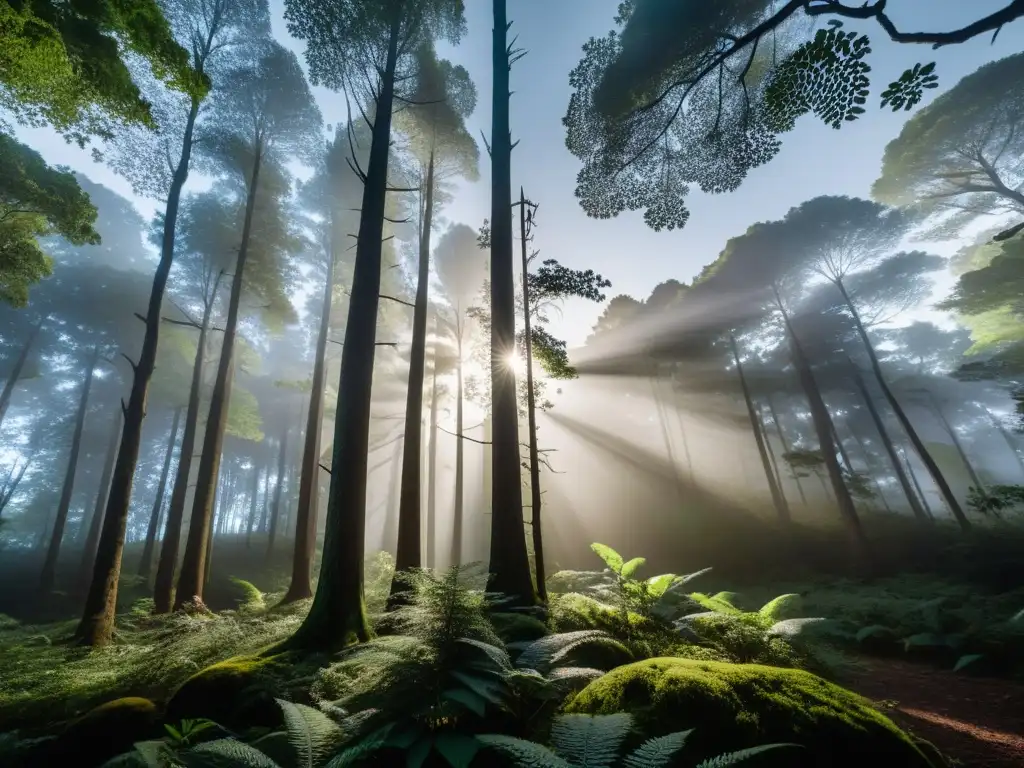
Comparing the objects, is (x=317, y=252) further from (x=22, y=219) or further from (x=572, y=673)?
(x=572, y=673)

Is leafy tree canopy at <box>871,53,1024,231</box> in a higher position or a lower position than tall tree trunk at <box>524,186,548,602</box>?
higher

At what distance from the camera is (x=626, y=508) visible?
25.0m

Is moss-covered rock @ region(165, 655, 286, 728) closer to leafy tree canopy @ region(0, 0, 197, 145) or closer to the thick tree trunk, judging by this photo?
the thick tree trunk

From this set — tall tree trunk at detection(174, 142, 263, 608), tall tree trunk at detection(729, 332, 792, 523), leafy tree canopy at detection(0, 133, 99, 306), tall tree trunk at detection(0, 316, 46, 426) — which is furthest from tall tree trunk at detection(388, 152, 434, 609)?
tall tree trunk at detection(0, 316, 46, 426)

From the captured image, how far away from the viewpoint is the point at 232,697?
10.6 feet

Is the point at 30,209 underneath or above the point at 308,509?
above

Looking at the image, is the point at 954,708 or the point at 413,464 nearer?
the point at 954,708

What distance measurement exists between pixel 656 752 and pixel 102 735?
14.1ft

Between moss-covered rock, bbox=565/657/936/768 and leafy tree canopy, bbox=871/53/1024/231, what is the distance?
18.1 m

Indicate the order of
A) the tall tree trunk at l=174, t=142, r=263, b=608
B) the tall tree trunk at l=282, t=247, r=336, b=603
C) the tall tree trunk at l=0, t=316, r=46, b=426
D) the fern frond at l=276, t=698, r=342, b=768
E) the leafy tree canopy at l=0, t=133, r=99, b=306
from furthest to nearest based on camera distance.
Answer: the tall tree trunk at l=0, t=316, r=46, b=426 → the tall tree trunk at l=282, t=247, r=336, b=603 → the tall tree trunk at l=174, t=142, r=263, b=608 → the leafy tree canopy at l=0, t=133, r=99, b=306 → the fern frond at l=276, t=698, r=342, b=768

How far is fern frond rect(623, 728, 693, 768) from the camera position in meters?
1.37

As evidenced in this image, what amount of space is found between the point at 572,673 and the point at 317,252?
18.0 metres

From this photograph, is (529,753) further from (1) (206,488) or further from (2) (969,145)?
(2) (969,145)

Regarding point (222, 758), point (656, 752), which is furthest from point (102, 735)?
point (656, 752)
